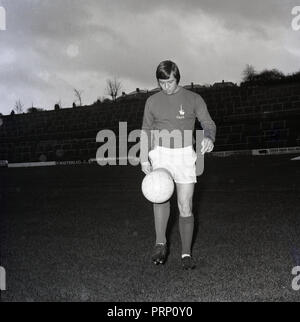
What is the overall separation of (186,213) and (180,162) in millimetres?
499

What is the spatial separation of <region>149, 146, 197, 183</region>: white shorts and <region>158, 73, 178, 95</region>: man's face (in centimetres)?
55

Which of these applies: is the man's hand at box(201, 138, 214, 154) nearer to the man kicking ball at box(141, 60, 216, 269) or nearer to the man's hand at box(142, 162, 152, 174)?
the man kicking ball at box(141, 60, 216, 269)

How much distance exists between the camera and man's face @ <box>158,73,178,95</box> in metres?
3.94

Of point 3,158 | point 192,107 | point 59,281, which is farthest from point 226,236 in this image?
point 3,158

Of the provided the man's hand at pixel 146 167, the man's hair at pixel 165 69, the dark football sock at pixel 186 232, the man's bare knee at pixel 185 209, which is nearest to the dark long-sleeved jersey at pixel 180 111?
the man's hair at pixel 165 69

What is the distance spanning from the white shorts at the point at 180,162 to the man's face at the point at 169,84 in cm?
55

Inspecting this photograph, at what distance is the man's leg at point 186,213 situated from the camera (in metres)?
4.13

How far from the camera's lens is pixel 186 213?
4.20 m

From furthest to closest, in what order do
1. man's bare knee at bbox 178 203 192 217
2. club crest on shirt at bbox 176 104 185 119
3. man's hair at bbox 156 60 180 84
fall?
man's bare knee at bbox 178 203 192 217, club crest on shirt at bbox 176 104 185 119, man's hair at bbox 156 60 180 84

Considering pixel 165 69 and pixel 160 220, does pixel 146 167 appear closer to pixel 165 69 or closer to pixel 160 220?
pixel 160 220

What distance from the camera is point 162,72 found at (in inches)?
153

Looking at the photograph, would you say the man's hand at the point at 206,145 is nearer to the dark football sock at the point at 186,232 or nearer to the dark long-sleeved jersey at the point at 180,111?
the dark long-sleeved jersey at the point at 180,111

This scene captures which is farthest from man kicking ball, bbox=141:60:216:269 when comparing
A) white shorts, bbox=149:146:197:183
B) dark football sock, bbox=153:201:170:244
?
dark football sock, bbox=153:201:170:244
